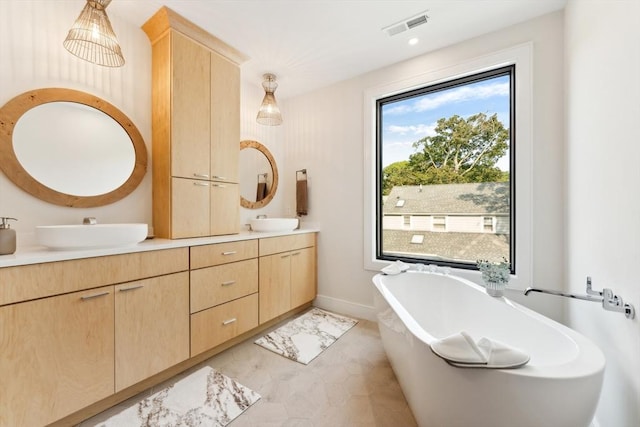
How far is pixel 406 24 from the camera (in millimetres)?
2068

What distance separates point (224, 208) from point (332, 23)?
1803 millimetres

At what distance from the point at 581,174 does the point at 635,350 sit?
1028 millimetres

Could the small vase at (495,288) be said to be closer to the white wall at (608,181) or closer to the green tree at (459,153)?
the white wall at (608,181)

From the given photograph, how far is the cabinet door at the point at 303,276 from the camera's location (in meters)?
2.73

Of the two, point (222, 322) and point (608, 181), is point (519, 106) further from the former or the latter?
point (222, 322)

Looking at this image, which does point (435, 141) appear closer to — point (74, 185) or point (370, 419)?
point (370, 419)

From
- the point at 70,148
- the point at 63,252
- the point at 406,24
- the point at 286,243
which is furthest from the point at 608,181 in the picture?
the point at 70,148

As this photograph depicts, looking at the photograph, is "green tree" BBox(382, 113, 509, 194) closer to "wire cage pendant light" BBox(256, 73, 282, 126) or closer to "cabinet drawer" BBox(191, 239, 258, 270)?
"wire cage pendant light" BBox(256, 73, 282, 126)

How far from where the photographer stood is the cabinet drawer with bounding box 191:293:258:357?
1.85m

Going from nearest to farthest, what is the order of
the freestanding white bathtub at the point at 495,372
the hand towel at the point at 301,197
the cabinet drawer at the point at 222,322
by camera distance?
the freestanding white bathtub at the point at 495,372
the cabinet drawer at the point at 222,322
the hand towel at the point at 301,197

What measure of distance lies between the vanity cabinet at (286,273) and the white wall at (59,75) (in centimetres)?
107

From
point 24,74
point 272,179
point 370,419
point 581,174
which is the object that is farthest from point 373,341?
point 24,74

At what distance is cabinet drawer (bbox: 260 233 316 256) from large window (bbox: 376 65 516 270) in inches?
31.1

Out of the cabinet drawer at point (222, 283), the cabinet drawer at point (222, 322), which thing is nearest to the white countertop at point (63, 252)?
the cabinet drawer at point (222, 283)
